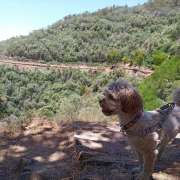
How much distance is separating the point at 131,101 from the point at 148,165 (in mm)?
649

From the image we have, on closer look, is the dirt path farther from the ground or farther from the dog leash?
the dog leash

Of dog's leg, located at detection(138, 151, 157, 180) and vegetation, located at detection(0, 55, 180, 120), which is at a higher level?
dog's leg, located at detection(138, 151, 157, 180)

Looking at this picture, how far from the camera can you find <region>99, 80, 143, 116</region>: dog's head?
2.82 meters

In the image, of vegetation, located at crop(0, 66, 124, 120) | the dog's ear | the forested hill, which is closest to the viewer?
→ the dog's ear

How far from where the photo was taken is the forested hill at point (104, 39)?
41438 millimetres

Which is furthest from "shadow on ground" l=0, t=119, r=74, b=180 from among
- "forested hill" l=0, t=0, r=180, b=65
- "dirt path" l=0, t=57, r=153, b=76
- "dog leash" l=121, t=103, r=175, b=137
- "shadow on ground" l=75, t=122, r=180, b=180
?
"forested hill" l=0, t=0, r=180, b=65

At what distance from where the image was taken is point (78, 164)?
3920 millimetres

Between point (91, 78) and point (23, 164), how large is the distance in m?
28.3

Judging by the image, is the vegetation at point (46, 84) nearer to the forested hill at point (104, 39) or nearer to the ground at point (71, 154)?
the forested hill at point (104, 39)

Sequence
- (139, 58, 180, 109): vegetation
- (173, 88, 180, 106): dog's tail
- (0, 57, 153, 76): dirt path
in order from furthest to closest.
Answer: (0, 57, 153, 76): dirt path < (139, 58, 180, 109): vegetation < (173, 88, 180, 106): dog's tail

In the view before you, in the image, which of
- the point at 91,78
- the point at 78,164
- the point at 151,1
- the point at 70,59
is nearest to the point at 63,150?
the point at 78,164

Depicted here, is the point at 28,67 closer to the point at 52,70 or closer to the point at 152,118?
the point at 52,70

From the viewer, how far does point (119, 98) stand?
284 cm

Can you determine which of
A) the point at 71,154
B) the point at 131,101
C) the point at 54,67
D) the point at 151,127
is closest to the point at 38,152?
the point at 71,154
